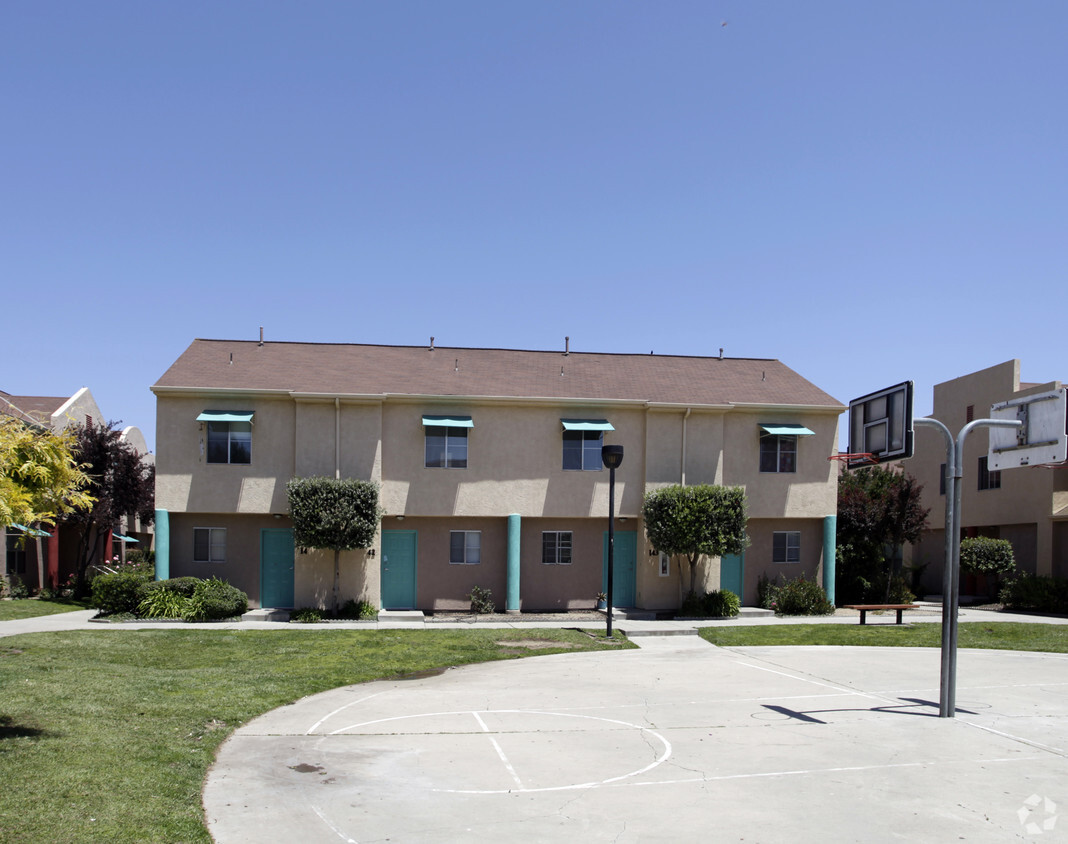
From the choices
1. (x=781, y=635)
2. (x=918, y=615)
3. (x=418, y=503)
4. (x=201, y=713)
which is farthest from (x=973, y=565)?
(x=201, y=713)

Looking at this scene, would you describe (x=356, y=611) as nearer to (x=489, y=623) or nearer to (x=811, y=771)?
(x=489, y=623)

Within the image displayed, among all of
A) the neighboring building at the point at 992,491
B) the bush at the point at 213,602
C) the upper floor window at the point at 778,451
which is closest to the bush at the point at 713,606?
the upper floor window at the point at 778,451

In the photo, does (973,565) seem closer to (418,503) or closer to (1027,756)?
(418,503)

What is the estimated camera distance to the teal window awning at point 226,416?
2486 cm

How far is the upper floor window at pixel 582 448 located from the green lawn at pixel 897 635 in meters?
6.39

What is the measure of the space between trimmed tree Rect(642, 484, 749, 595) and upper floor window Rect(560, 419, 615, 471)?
2333 mm

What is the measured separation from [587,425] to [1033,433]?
50.1ft

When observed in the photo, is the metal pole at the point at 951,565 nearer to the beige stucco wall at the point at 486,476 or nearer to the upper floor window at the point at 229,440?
Result: the beige stucco wall at the point at 486,476

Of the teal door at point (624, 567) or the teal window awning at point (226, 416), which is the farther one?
the teal door at point (624, 567)

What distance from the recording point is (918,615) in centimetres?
2698

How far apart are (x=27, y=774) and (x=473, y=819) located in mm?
3962

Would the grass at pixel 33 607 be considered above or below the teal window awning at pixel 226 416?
below

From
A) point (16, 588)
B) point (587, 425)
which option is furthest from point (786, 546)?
point (16, 588)

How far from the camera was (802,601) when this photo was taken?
2662cm
